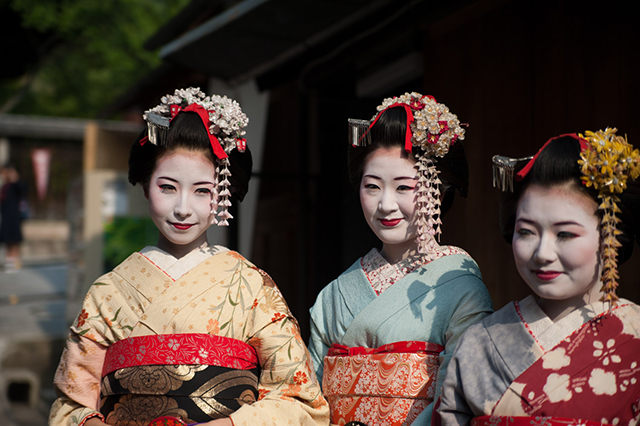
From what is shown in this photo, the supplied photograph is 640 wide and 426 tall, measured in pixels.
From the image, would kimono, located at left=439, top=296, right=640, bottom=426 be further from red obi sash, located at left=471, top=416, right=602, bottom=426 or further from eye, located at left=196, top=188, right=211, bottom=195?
eye, located at left=196, top=188, right=211, bottom=195

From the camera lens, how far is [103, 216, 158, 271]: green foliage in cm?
1009

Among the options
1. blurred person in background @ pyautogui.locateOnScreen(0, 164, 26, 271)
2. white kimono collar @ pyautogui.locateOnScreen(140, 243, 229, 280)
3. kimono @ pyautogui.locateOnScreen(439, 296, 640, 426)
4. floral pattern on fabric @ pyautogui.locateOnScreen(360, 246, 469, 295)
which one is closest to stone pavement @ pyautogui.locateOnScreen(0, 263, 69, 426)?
blurred person in background @ pyautogui.locateOnScreen(0, 164, 26, 271)

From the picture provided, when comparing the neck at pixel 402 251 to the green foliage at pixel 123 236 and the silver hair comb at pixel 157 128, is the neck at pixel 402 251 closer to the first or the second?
the silver hair comb at pixel 157 128

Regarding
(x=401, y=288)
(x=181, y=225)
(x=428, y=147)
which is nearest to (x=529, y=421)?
(x=401, y=288)

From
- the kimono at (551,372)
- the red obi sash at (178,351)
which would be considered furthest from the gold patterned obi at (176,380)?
the kimono at (551,372)

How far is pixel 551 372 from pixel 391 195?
34.2 inches

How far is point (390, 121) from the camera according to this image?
2.47m

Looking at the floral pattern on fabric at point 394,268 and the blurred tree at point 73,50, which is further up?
the blurred tree at point 73,50

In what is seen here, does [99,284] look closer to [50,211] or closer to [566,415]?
[566,415]

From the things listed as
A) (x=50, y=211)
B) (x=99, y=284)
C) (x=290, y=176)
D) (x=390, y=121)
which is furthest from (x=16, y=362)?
(x=50, y=211)

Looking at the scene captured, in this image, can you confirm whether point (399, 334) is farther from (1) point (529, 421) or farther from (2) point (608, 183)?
→ (2) point (608, 183)

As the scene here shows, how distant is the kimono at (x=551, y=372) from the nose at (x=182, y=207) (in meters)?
1.13

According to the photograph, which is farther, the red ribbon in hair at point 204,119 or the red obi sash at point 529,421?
the red ribbon in hair at point 204,119

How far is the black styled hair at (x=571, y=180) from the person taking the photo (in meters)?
1.92
